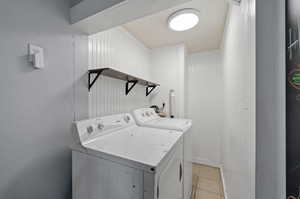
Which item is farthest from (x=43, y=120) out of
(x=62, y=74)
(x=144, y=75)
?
(x=144, y=75)

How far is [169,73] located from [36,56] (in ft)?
7.33

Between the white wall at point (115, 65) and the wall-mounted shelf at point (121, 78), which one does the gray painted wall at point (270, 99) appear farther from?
the white wall at point (115, 65)

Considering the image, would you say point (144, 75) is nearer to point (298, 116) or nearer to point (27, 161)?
point (27, 161)

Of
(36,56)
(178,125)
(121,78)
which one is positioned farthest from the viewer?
(121,78)

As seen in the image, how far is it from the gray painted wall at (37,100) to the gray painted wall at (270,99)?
145 centimetres

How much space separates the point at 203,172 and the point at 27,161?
9.38 ft

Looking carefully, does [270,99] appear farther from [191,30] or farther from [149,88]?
[149,88]

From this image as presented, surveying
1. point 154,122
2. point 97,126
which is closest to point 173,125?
point 154,122

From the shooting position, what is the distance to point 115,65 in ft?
5.90

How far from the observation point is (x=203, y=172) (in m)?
2.50

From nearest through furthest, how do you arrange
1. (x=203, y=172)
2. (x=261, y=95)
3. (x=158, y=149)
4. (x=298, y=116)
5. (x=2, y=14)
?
(x=298, y=116), (x=261, y=95), (x=2, y=14), (x=158, y=149), (x=203, y=172)

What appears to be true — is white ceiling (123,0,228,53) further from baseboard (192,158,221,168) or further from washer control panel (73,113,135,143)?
baseboard (192,158,221,168)

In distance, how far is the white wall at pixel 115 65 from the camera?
4.75ft

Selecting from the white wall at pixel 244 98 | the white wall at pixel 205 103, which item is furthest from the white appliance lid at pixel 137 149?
the white wall at pixel 205 103
